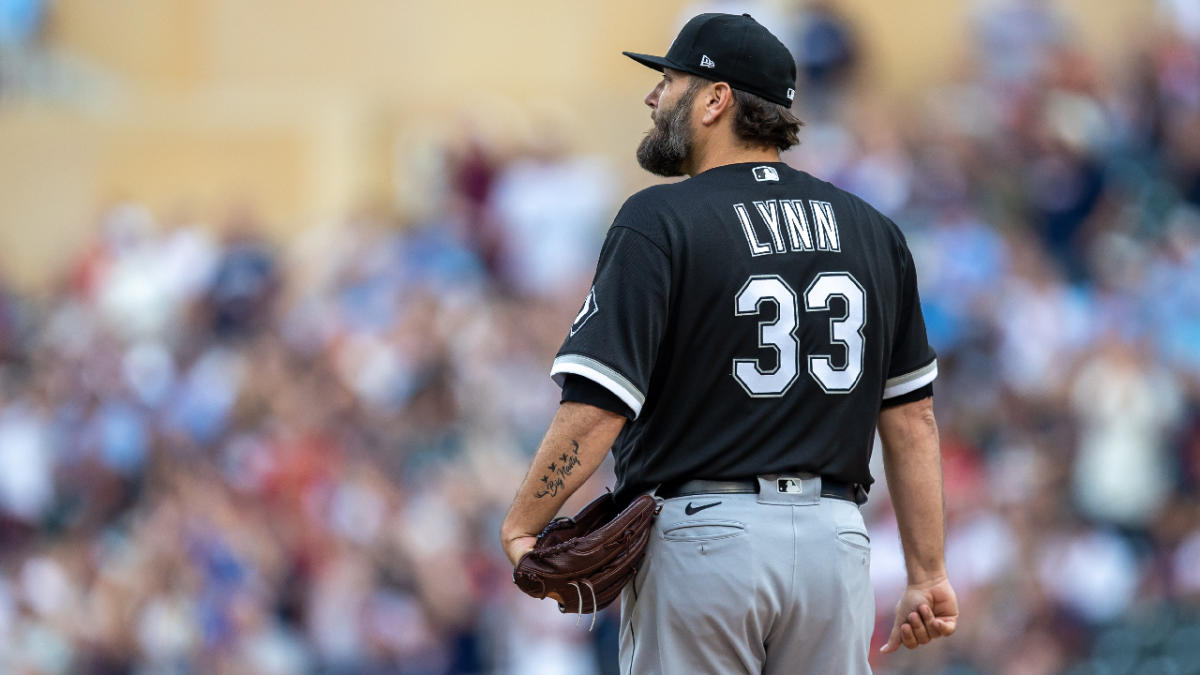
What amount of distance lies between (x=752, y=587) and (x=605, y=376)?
0.58 metres

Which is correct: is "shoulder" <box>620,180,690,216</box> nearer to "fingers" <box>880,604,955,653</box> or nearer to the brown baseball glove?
the brown baseball glove

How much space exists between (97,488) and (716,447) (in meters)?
9.11

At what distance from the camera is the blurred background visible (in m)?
8.34

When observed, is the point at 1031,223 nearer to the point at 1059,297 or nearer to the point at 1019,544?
the point at 1059,297

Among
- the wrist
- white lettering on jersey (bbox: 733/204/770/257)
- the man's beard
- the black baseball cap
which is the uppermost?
the black baseball cap

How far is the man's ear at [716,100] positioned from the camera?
3760 millimetres

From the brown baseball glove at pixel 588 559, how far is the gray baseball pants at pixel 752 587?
0.23 feet

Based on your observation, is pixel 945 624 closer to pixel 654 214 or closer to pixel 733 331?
pixel 733 331

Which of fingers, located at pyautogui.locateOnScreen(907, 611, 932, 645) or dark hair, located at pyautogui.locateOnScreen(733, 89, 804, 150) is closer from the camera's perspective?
dark hair, located at pyautogui.locateOnScreen(733, 89, 804, 150)

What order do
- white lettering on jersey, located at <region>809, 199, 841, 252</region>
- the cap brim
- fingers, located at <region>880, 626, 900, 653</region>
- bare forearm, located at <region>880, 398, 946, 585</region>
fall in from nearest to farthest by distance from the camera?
white lettering on jersey, located at <region>809, 199, 841, 252</region> < the cap brim < bare forearm, located at <region>880, 398, 946, 585</region> < fingers, located at <region>880, 626, 900, 653</region>

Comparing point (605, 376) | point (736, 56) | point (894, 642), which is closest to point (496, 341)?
point (894, 642)

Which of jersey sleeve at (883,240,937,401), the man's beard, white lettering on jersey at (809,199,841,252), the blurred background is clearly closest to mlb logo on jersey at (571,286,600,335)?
the man's beard

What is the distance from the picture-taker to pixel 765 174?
376 cm

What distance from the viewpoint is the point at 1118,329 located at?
880cm
